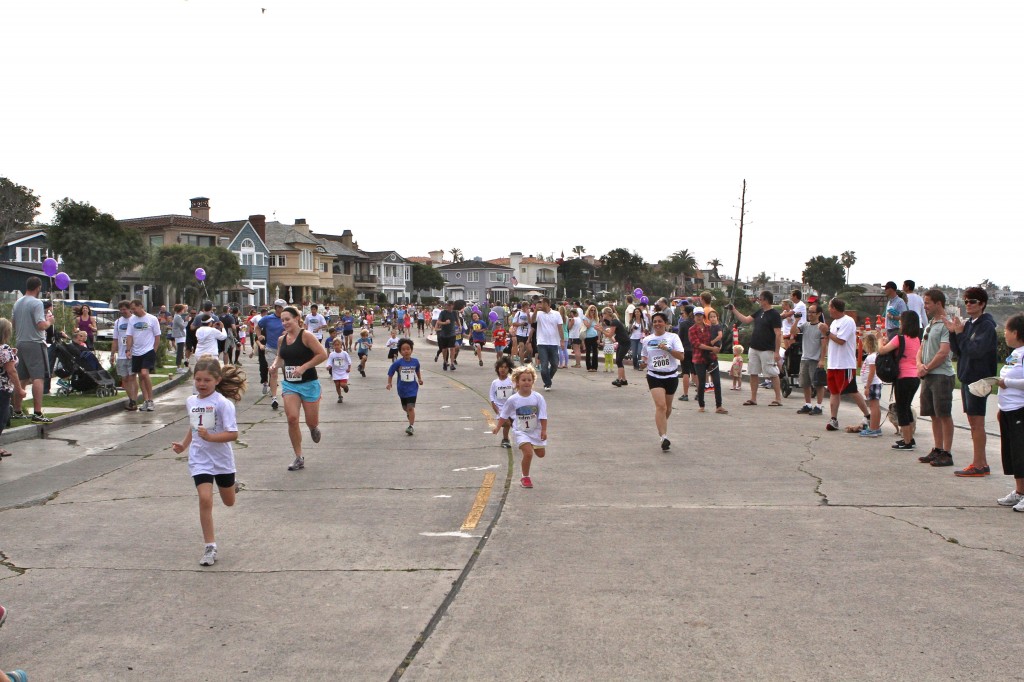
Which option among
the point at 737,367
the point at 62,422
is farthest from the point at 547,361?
the point at 62,422

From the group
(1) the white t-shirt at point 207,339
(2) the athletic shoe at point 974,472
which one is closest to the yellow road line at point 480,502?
(2) the athletic shoe at point 974,472

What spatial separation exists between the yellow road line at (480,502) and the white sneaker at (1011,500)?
14.9ft

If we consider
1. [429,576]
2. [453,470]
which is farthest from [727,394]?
[429,576]

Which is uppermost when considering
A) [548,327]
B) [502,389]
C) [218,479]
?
[548,327]

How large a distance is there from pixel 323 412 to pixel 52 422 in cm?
417

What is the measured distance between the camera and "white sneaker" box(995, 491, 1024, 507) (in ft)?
25.1

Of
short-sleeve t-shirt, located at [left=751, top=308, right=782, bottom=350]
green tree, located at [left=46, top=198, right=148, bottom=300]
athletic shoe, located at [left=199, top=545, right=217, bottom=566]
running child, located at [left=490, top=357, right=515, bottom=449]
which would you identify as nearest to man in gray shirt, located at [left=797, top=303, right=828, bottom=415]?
short-sleeve t-shirt, located at [left=751, top=308, right=782, bottom=350]

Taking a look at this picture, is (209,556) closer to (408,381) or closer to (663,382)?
(663,382)

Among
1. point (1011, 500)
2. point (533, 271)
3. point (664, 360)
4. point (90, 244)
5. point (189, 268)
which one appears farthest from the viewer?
point (533, 271)

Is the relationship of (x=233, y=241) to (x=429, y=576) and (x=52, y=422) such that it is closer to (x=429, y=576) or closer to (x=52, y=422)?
(x=52, y=422)

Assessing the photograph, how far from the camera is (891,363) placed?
35.4 feet

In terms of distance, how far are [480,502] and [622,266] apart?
11698 centimetres

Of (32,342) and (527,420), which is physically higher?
(32,342)

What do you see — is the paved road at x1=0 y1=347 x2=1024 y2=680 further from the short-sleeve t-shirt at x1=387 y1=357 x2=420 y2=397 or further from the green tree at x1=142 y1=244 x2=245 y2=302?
the green tree at x1=142 y1=244 x2=245 y2=302
